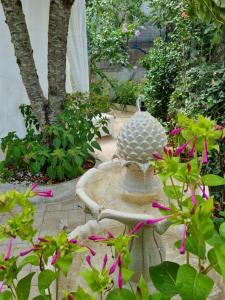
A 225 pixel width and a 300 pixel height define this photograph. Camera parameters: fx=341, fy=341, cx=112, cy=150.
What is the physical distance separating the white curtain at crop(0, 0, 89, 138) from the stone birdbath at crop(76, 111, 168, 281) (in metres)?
2.41

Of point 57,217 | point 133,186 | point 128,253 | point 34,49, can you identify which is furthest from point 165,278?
point 34,49

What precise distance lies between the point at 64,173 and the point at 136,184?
184 centimetres

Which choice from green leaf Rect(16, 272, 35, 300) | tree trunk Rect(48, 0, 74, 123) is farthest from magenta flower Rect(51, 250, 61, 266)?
tree trunk Rect(48, 0, 74, 123)

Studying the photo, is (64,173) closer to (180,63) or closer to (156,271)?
(180,63)

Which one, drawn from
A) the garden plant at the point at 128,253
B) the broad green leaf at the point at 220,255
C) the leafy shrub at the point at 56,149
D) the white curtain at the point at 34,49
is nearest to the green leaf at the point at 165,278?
the garden plant at the point at 128,253

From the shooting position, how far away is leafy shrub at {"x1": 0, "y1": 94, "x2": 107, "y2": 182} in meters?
2.85

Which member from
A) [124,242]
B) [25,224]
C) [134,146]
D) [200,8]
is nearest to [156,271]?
[124,242]

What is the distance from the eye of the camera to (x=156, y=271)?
73 cm

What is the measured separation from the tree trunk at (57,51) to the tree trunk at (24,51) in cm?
10

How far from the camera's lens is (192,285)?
59cm

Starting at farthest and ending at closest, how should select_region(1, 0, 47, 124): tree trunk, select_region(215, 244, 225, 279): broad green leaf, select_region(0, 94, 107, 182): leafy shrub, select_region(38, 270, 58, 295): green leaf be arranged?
select_region(0, 94, 107, 182): leafy shrub
select_region(1, 0, 47, 124): tree trunk
select_region(38, 270, 58, 295): green leaf
select_region(215, 244, 225, 279): broad green leaf

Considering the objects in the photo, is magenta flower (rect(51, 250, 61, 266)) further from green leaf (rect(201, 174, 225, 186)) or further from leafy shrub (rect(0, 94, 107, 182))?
leafy shrub (rect(0, 94, 107, 182))

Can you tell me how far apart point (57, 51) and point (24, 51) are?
27 cm

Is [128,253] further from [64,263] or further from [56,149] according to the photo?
[56,149]
